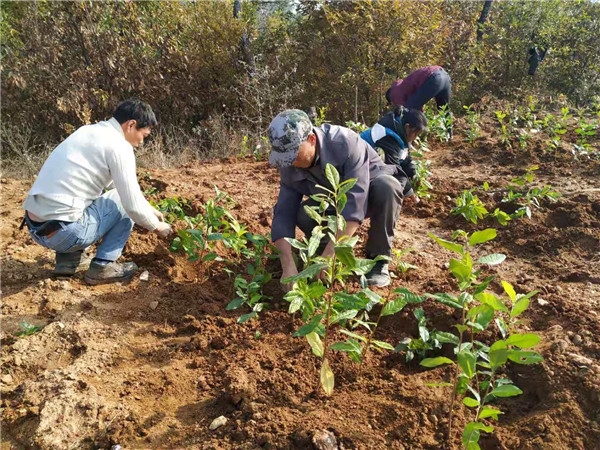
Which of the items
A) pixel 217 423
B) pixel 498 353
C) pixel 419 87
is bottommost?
pixel 217 423

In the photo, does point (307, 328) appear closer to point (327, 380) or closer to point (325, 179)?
point (327, 380)

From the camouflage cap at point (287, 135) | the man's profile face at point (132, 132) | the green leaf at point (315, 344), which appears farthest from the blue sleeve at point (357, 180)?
the man's profile face at point (132, 132)

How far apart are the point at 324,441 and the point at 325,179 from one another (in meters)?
1.46

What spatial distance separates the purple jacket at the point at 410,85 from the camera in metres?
5.25

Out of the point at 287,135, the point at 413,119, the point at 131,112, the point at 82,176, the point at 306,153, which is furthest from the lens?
the point at 413,119

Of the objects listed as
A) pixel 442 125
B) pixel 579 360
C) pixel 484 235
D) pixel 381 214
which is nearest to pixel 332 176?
pixel 484 235

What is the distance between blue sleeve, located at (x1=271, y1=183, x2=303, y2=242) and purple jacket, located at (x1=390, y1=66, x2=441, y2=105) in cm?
326

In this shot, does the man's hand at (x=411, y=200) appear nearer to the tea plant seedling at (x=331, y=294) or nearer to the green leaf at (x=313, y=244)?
the tea plant seedling at (x=331, y=294)

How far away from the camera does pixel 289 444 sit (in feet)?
5.64

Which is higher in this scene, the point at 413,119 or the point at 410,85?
the point at 410,85

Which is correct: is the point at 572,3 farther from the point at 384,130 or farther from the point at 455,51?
the point at 384,130

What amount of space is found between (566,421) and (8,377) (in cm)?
265

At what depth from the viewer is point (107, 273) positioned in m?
2.99

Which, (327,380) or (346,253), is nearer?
(346,253)
